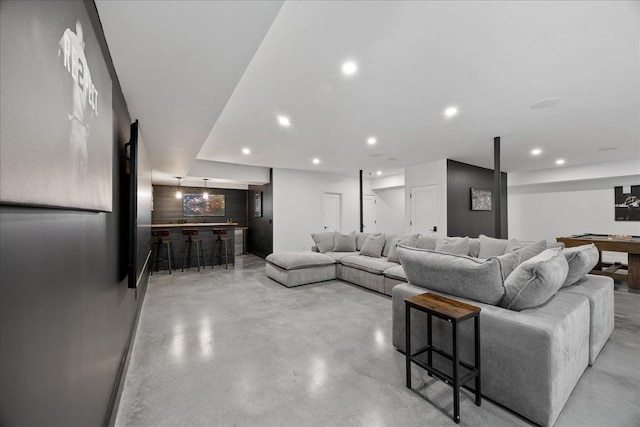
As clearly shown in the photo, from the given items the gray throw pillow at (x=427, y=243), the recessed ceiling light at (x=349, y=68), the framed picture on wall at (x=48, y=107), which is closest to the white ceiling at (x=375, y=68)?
the recessed ceiling light at (x=349, y=68)

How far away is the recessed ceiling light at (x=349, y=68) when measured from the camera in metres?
2.37

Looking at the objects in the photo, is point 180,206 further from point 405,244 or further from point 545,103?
point 545,103

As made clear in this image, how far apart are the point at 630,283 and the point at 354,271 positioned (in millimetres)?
4667

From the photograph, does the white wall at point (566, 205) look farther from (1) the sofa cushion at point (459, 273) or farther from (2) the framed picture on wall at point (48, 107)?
(2) the framed picture on wall at point (48, 107)

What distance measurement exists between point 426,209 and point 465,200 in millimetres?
1126

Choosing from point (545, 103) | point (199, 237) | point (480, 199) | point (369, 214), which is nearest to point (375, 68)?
point (545, 103)

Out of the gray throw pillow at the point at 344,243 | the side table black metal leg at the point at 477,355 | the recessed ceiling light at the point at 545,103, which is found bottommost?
the side table black metal leg at the point at 477,355

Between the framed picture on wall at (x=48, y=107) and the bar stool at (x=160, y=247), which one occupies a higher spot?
the framed picture on wall at (x=48, y=107)

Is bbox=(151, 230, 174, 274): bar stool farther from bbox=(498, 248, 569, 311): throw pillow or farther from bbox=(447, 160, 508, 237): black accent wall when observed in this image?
bbox=(447, 160, 508, 237): black accent wall

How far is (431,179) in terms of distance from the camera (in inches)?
270

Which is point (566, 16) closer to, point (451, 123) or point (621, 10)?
point (621, 10)

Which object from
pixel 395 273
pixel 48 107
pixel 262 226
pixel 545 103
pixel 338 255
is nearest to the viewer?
pixel 48 107

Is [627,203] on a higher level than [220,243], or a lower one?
higher

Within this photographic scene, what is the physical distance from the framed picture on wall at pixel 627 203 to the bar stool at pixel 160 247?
447 inches
